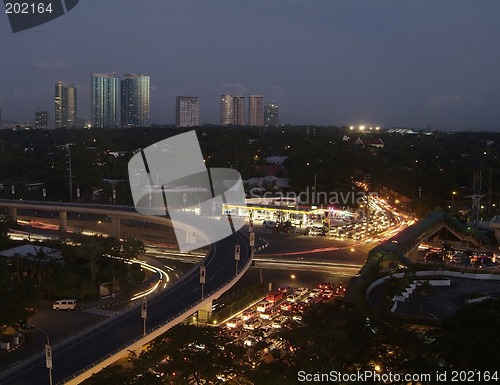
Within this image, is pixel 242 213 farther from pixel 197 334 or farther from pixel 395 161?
pixel 395 161

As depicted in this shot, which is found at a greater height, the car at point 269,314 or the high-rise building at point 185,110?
the high-rise building at point 185,110

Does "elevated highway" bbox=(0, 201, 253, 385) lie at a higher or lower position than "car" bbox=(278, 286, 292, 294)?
higher

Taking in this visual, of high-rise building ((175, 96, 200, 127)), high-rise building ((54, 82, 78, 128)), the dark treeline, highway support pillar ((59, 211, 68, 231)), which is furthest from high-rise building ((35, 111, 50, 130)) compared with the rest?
highway support pillar ((59, 211, 68, 231))

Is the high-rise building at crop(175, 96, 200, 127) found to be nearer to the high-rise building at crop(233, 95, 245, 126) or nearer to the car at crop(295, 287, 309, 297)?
the high-rise building at crop(233, 95, 245, 126)

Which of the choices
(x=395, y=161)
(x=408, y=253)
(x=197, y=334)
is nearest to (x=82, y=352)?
(x=197, y=334)

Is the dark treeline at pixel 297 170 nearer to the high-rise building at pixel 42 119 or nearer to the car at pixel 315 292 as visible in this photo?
the car at pixel 315 292

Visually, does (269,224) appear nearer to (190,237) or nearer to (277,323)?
(190,237)

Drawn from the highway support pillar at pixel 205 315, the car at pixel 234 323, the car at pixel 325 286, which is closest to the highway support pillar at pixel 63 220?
the car at pixel 325 286
